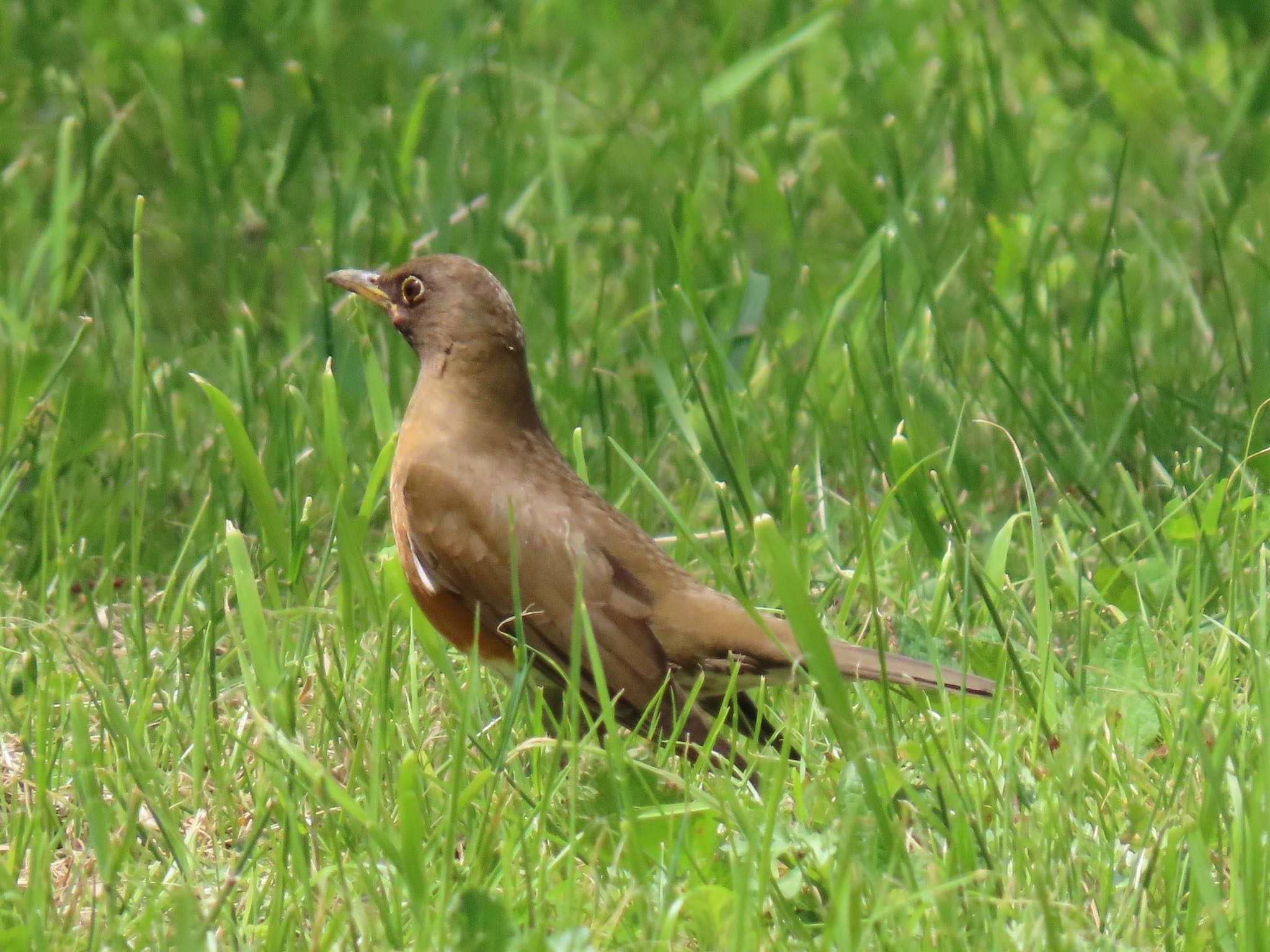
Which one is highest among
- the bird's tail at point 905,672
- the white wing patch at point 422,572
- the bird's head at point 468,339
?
the bird's head at point 468,339

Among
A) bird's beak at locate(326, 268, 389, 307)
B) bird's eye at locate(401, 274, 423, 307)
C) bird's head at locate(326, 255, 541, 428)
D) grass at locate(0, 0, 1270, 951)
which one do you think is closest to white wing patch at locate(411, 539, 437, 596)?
grass at locate(0, 0, 1270, 951)

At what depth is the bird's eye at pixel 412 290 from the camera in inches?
190

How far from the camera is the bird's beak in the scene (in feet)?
16.3

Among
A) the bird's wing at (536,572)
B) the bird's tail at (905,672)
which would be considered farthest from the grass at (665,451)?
the bird's wing at (536,572)

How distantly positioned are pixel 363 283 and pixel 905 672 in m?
1.96

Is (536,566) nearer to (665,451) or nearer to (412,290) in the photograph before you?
(412,290)

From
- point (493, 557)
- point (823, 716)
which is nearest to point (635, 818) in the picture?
point (823, 716)

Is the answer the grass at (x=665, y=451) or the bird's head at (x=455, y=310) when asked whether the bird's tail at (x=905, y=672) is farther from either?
the bird's head at (x=455, y=310)

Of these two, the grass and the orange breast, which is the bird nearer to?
the orange breast

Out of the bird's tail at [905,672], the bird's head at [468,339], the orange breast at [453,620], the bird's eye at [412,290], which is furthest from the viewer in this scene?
the bird's eye at [412,290]

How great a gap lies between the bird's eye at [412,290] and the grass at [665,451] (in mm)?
208

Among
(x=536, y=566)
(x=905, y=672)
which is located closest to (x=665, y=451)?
(x=536, y=566)

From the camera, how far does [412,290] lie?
4.85 metres

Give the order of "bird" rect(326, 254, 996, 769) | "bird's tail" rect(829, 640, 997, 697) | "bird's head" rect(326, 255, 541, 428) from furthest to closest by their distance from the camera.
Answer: "bird's head" rect(326, 255, 541, 428) → "bird" rect(326, 254, 996, 769) → "bird's tail" rect(829, 640, 997, 697)
